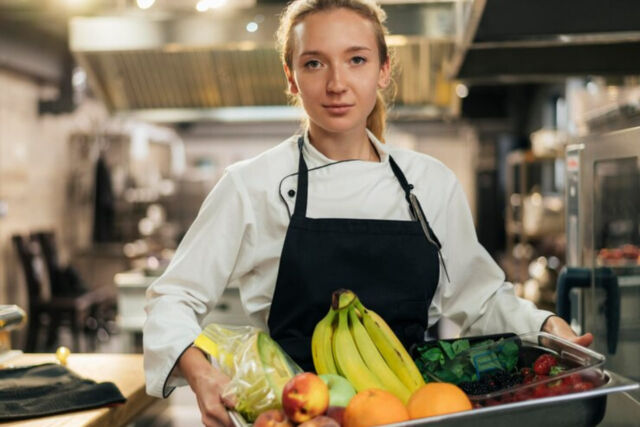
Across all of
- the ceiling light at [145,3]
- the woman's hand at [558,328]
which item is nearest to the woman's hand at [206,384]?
the woman's hand at [558,328]

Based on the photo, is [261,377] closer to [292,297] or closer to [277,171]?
[292,297]

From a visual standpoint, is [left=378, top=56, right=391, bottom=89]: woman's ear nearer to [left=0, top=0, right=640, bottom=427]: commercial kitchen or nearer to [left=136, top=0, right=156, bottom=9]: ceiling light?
[left=0, top=0, right=640, bottom=427]: commercial kitchen

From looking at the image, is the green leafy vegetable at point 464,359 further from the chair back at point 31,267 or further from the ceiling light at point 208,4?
the chair back at point 31,267

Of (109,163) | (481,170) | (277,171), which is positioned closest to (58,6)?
(277,171)

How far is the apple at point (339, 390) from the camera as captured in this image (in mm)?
1014

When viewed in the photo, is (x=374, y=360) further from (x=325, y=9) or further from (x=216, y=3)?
(x=216, y=3)

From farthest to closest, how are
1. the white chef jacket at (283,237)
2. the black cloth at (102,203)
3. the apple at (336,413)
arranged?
the black cloth at (102,203) < the white chef jacket at (283,237) < the apple at (336,413)

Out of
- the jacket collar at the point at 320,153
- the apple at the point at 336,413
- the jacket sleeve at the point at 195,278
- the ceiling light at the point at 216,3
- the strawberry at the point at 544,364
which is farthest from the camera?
the ceiling light at the point at 216,3

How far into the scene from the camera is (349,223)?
135 centimetres

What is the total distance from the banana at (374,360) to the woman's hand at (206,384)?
0.73 feet

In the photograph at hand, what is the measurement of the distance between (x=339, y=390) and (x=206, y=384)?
0.75 feet

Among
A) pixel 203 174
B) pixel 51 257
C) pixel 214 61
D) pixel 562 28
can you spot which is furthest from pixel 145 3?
pixel 203 174

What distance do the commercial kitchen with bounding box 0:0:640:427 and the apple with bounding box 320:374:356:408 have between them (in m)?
0.14

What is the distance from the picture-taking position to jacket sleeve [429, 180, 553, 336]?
1.46 metres
